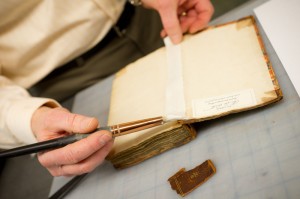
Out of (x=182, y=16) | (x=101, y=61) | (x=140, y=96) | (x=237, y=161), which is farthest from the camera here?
(x=101, y=61)

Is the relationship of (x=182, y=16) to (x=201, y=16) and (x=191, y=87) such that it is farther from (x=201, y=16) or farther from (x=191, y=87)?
(x=191, y=87)

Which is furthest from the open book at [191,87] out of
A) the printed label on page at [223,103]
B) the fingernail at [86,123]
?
the fingernail at [86,123]

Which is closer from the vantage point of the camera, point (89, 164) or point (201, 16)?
point (89, 164)

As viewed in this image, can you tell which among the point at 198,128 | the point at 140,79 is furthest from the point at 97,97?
the point at 198,128

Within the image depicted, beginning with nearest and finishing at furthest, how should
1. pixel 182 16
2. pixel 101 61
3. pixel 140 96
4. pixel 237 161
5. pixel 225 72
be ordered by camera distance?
pixel 237 161
pixel 225 72
pixel 140 96
pixel 182 16
pixel 101 61

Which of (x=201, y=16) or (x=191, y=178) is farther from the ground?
(x=201, y=16)

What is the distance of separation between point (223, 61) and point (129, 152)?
32 cm

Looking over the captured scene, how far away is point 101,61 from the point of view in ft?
3.91

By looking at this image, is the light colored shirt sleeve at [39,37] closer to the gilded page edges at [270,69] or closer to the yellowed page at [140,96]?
the yellowed page at [140,96]

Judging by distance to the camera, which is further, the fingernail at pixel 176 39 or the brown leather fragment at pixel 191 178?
the fingernail at pixel 176 39

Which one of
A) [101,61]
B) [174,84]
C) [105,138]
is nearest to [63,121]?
[105,138]

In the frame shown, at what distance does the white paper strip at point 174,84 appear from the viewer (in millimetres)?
695

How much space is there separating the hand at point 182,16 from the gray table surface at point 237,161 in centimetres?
20

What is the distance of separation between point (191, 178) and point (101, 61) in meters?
0.71
